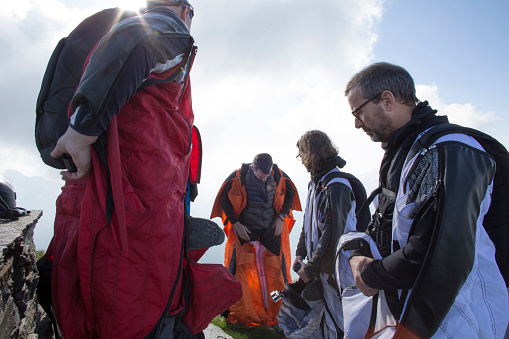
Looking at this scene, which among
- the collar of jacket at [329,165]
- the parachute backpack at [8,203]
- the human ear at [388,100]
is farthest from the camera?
the collar of jacket at [329,165]

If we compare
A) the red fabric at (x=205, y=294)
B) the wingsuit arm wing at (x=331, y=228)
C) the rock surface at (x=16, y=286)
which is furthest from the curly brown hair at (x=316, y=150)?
the rock surface at (x=16, y=286)

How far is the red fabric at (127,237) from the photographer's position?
4.10ft

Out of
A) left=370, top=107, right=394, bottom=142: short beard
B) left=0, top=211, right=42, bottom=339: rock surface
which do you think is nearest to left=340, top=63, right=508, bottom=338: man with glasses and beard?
left=370, top=107, right=394, bottom=142: short beard

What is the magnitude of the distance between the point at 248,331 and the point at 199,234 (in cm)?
414

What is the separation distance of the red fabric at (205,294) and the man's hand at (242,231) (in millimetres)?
3786

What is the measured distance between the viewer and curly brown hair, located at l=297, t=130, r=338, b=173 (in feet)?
11.9

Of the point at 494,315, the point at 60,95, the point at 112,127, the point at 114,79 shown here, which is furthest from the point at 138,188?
the point at 494,315

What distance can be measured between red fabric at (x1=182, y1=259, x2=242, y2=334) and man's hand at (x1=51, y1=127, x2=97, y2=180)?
2.29 feet

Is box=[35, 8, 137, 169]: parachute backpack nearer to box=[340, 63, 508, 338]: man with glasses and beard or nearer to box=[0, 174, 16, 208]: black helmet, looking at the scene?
box=[0, 174, 16, 208]: black helmet

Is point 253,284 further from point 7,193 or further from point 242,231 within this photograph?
point 7,193

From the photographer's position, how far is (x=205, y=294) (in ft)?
5.07

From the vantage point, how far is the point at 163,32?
50.8 inches

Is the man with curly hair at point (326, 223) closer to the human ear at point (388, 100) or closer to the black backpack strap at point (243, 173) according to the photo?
the human ear at point (388, 100)

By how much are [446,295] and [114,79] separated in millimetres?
1600
